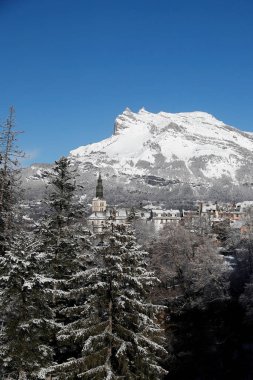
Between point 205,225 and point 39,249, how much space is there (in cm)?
7642

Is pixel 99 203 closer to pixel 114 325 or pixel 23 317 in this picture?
pixel 23 317

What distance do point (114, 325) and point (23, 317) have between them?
4.58 metres

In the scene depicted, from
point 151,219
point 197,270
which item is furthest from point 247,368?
point 151,219

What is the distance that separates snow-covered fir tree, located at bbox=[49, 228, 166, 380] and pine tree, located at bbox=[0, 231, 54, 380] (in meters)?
1.31

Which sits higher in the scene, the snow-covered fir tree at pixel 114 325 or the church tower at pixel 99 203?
the church tower at pixel 99 203

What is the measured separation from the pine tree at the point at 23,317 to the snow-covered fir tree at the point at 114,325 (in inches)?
51.6

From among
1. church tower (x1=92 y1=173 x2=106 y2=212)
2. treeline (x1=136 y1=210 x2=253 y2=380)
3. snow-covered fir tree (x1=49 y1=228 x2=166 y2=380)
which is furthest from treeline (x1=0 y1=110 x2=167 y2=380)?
church tower (x1=92 y1=173 x2=106 y2=212)

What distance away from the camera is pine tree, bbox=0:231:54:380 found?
67.4ft

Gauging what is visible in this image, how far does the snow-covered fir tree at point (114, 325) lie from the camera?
1892cm

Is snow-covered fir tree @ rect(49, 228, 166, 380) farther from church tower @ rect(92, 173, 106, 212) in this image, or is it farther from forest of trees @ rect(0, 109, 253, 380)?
church tower @ rect(92, 173, 106, 212)

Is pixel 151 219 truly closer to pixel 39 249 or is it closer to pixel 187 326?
pixel 187 326

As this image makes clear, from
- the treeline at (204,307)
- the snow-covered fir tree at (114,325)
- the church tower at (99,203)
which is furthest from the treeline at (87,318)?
the church tower at (99,203)

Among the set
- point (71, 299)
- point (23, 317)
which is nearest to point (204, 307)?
point (71, 299)

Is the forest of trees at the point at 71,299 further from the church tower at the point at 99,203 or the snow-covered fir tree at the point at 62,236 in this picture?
the church tower at the point at 99,203
